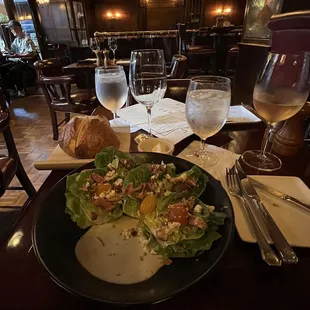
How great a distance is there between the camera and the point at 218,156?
23.6 inches

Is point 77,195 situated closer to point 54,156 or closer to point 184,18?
point 54,156

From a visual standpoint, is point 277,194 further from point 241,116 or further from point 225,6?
point 225,6

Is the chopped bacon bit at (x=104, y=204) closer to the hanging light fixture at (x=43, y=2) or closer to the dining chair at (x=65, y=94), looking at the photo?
the dining chair at (x=65, y=94)

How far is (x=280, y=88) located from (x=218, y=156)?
0.72ft

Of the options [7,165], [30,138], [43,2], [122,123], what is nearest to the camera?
[122,123]

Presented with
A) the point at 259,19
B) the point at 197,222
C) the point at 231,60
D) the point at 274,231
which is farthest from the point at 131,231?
the point at 231,60

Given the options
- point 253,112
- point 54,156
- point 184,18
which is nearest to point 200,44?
point 184,18

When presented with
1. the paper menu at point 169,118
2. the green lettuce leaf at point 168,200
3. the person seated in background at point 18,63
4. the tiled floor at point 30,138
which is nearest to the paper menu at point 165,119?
the paper menu at point 169,118

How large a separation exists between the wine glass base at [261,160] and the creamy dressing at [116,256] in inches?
14.2

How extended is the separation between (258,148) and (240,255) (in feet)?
1.31

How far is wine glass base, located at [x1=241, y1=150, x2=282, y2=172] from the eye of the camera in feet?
1.82

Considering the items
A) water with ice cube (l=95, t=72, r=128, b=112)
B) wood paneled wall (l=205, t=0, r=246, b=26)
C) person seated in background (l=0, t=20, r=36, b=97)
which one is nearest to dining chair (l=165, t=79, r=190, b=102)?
water with ice cube (l=95, t=72, r=128, b=112)

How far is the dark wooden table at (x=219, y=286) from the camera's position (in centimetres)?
28

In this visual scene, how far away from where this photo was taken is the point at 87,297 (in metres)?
0.24
